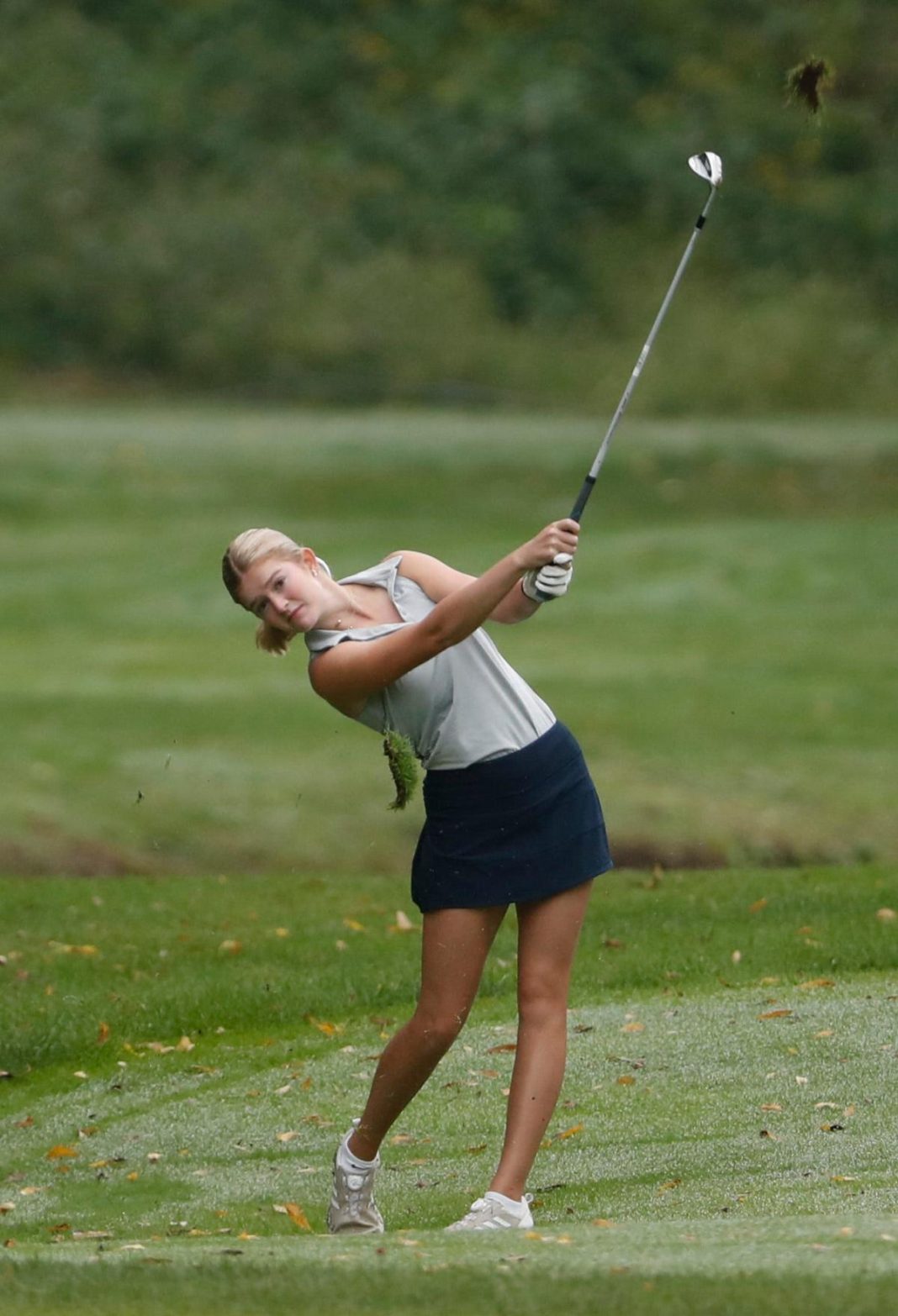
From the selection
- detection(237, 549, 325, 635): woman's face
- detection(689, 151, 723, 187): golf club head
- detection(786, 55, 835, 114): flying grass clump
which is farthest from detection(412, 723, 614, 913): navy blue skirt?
detection(786, 55, 835, 114): flying grass clump

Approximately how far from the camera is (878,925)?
891 cm

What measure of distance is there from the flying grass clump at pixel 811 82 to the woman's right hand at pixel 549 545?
2.10m

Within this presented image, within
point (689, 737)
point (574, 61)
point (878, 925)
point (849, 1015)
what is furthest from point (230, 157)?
point (849, 1015)

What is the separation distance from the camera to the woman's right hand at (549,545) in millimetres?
4336

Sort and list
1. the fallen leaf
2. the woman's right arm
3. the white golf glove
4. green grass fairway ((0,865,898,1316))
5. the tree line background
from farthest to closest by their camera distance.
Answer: the tree line background
the fallen leaf
the white golf glove
the woman's right arm
green grass fairway ((0,865,898,1316))

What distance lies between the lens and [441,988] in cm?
469

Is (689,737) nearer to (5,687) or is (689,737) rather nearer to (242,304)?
(5,687)

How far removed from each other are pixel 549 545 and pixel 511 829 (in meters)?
0.62

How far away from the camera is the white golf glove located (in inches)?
174

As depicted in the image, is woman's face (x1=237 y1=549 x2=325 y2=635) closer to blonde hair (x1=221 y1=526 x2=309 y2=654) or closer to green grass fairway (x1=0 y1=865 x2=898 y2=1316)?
blonde hair (x1=221 y1=526 x2=309 y2=654)

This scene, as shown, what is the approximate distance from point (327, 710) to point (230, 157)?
40.4 ft

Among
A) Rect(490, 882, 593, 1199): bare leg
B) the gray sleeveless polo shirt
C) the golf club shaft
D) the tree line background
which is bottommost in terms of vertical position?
Rect(490, 882, 593, 1199): bare leg

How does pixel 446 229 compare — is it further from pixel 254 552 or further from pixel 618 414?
pixel 254 552

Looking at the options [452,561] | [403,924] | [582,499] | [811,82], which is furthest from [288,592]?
[452,561]
